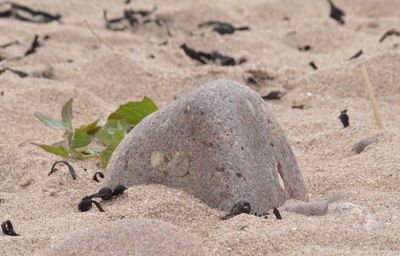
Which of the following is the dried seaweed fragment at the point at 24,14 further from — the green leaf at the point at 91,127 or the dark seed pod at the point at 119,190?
the dark seed pod at the point at 119,190

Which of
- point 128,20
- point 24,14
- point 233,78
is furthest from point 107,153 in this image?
point 24,14

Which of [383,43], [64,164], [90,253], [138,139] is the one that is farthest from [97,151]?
[383,43]

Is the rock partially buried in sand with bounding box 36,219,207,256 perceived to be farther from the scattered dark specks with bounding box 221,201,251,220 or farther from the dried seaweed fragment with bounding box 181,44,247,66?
the dried seaweed fragment with bounding box 181,44,247,66

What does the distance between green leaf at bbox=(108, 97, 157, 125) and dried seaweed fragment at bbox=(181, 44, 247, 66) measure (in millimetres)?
1393

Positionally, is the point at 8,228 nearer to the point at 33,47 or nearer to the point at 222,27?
the point at 33,47

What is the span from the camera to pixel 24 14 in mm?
4859

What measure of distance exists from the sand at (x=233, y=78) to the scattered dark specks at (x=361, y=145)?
22 mm

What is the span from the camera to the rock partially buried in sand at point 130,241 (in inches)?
71.9

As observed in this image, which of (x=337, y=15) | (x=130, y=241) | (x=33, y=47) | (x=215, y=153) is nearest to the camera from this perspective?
(x=130, y=241)

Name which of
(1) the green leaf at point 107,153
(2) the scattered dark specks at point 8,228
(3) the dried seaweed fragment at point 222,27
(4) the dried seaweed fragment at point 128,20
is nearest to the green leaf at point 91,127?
(1) the green leaf at point 107,153

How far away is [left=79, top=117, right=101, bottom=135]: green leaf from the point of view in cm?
295

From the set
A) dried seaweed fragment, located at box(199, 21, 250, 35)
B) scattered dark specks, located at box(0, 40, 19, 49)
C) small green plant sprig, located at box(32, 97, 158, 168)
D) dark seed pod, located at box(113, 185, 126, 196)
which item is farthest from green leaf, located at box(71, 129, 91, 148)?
dried seaweed fragment, located at box(199, 21, 250, 35)

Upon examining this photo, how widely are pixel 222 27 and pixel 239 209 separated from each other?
2639 mm

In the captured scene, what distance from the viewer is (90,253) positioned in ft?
5.99
